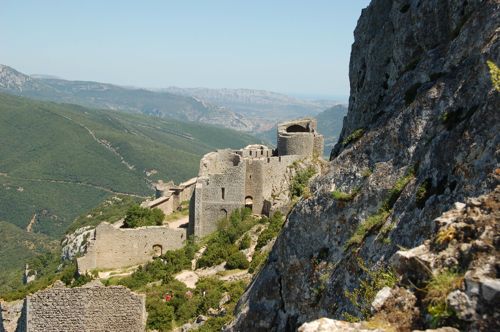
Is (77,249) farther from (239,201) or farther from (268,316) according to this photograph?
(268,316)

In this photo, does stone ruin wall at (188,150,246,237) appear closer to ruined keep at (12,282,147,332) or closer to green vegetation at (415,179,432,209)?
ruined keep at (12,282,147,332)

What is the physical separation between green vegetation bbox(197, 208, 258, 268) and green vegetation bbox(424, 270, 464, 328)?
24.0m

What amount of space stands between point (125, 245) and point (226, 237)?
5.78 metres

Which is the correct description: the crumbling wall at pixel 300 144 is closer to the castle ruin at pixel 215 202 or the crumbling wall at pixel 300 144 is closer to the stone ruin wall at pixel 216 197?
the castle ruin at pixel 215 202

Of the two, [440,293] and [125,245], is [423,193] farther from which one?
[125,245]

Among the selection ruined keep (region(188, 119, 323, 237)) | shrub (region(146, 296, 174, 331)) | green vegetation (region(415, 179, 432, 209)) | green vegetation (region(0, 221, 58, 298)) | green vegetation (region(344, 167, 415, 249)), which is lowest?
green vegetation (region(0, 221, 58, 298))

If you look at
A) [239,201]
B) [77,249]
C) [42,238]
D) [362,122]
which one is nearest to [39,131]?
[42,238]

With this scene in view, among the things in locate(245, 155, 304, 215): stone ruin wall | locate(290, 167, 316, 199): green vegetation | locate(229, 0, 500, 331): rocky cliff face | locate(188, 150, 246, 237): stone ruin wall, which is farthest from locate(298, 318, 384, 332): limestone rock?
locate(188, 150, 246, 237): stone ruin wall

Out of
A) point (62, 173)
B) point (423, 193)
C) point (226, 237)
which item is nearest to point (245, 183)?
point (226, 237)

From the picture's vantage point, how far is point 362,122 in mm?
19531

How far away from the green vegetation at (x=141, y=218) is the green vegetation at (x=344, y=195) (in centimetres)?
2260

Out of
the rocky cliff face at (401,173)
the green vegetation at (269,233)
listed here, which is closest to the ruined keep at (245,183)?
the green vegetation at (269,233)

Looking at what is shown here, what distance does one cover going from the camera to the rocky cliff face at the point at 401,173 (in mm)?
10617

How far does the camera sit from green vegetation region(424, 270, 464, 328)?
6.02 m
